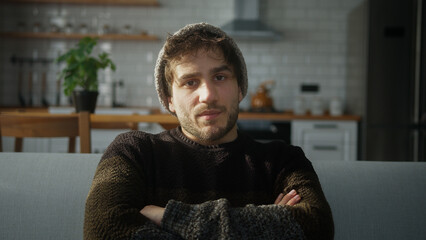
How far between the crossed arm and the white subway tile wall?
138 inches

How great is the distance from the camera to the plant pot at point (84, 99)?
2.44 m

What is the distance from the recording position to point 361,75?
388cm

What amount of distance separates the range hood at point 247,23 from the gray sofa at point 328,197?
3169 millimetres

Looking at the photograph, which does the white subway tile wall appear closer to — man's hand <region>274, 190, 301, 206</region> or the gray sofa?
the gray sofa

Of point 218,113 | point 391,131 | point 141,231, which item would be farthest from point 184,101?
point 391,131

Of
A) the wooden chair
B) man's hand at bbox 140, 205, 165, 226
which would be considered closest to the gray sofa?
man's hand at bbox 140, 205, 165, 226

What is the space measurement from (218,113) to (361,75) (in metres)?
3.00

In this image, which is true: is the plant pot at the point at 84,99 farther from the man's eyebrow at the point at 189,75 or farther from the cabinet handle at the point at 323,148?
the cabinet handle at the point at 323,148

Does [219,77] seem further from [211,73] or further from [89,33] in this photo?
[89,33]

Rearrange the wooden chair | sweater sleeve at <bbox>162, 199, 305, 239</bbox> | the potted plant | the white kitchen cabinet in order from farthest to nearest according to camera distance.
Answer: the white kitchen cabinet < the potted plant < the wooden chair < sweater sleeve at <bbox>162, 199, 305, 239</bbox>

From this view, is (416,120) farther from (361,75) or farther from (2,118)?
(2,118)

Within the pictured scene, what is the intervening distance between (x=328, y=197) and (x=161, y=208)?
509 millimetres

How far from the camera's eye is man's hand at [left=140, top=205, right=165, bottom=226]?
103 cm

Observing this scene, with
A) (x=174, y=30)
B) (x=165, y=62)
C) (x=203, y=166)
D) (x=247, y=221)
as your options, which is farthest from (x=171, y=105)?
(x=174, y=30)
